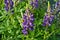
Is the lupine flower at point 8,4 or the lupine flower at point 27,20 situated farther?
the lupine flower at point 8,4

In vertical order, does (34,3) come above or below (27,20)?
above

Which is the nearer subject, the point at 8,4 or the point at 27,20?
the point at 27,20

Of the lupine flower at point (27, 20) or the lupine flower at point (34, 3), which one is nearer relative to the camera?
the lupine flower at point (27, 20)

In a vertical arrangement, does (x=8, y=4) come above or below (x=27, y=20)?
above

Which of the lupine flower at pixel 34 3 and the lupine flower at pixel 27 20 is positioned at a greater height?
the lupine flower at pixel 34 3

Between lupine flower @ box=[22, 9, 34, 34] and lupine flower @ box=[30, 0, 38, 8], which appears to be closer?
lupine flower @ box=[22, 9, 34, 34]

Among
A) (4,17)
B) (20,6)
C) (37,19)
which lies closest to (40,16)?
(37,19)

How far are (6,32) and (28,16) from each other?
1.87 ft

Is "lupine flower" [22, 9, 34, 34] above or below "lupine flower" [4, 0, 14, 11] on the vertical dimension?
below

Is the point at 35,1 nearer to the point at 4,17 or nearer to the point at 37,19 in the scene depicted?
the point at 37,19

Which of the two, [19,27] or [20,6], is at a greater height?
[20,6]

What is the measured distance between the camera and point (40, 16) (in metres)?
2.36

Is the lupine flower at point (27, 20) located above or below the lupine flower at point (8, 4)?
below

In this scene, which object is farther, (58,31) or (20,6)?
(20,6)
